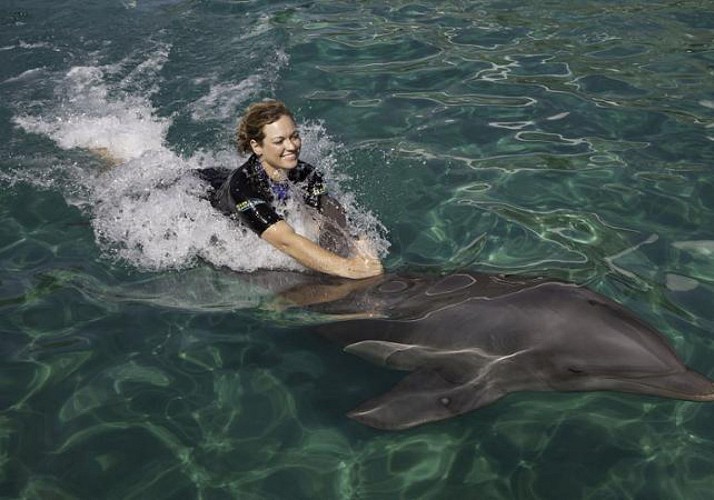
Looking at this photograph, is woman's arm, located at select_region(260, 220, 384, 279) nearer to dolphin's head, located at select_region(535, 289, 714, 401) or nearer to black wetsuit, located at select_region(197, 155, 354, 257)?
black wetsuit, located at select_region(197, 155, 354, 257)

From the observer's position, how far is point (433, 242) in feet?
21.2

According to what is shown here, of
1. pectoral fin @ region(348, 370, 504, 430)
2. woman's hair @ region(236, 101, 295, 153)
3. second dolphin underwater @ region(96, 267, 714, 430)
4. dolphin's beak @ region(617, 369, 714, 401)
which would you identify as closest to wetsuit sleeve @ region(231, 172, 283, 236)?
woman's hair @ region(236, 101, 295, 153)

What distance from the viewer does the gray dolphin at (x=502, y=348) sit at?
4238mm

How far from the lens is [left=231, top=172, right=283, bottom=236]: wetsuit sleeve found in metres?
5.94

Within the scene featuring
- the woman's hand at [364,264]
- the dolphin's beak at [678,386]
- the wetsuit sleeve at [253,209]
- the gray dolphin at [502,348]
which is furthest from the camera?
the wetsuit sleeve at [253,209]

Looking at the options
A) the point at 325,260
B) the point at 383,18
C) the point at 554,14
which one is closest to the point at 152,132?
the point at 325,260

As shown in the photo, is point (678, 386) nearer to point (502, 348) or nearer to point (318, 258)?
point (502, 348)

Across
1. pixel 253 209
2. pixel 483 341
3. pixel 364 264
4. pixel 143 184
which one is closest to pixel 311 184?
pixel 253 209

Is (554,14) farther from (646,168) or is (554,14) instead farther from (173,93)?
(173,93)

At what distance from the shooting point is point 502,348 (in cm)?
464

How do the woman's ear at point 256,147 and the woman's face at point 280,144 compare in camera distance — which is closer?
the woman's face at point 280,144

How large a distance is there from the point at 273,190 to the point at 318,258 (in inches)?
28.7

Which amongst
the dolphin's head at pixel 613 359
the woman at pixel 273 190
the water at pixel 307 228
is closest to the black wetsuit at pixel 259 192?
the woman at pixel 273 190

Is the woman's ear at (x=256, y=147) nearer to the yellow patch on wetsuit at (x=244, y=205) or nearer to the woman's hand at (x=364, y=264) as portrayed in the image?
the yellow patch on wetsuit at (x=244, y=205)
